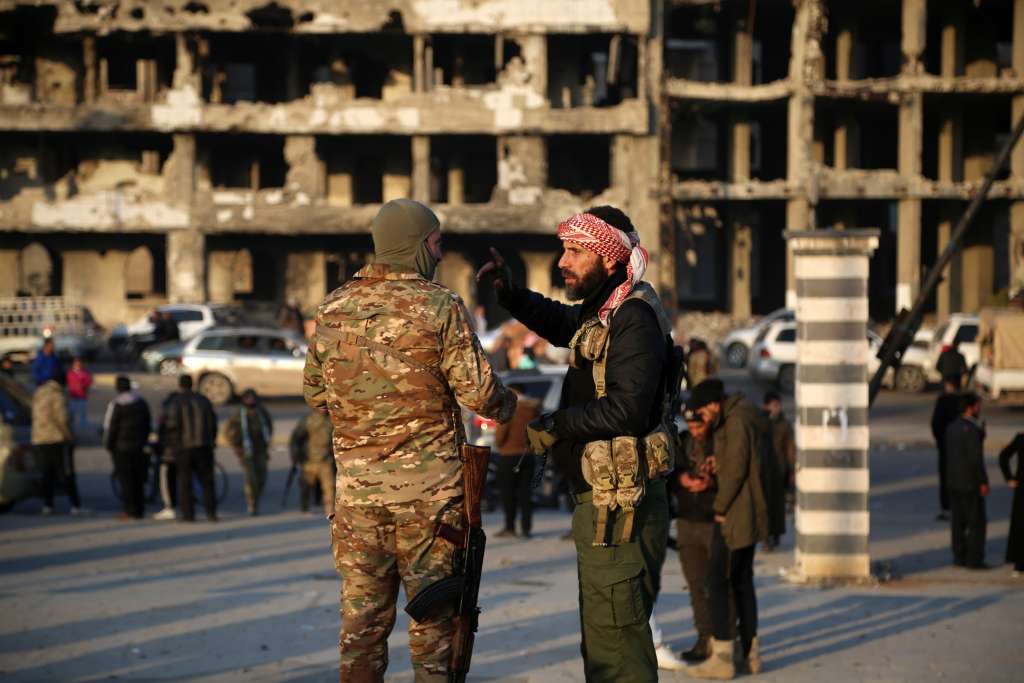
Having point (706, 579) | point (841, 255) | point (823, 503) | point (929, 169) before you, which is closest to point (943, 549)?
point (823, 503)

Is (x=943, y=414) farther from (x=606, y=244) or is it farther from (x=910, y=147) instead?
(x=910, y=147)

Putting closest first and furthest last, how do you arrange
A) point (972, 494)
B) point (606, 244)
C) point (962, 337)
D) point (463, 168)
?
point (606, 244), point (972, 494), point (962, 337), point (463, 168)

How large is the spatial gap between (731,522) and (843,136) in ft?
134

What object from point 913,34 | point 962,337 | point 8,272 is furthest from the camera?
point 8,272

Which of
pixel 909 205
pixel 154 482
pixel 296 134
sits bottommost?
pixel 154 482

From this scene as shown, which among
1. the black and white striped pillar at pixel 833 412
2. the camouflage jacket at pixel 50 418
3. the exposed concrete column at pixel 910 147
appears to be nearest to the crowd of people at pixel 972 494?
the black and white striped pillar at pixel 833 412

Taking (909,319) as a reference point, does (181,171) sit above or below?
above

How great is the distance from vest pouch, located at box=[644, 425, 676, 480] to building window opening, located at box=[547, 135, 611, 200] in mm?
42967

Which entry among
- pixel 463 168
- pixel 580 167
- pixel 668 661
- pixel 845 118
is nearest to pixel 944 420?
pixel 668 661

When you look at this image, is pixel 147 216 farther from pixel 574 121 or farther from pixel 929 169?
pixel 929 169

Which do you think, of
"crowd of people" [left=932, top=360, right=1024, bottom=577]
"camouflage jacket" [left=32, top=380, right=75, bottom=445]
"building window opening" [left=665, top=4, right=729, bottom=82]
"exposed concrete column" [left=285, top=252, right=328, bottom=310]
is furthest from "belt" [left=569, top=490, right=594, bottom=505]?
"building window opening" [left=665, top=4, right=729, bottom=82]

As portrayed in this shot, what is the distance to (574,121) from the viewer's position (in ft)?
146

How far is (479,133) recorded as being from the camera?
45125 millimetres

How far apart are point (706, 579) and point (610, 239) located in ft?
11.4
